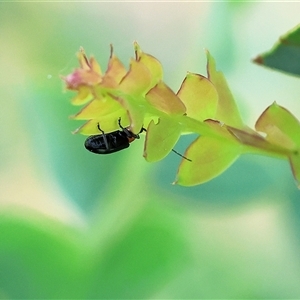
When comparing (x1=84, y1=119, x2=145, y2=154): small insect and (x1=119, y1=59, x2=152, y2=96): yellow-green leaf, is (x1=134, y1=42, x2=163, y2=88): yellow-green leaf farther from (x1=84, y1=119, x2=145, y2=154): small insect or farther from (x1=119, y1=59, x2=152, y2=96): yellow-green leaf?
(x1=84, y1=119, x2=145, y2=154): small insect

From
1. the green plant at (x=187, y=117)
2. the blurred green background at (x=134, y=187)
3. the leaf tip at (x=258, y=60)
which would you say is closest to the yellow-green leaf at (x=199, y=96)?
the green plant at (x=187, y=117)

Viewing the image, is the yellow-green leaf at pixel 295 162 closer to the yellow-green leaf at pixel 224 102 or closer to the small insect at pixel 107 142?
the yellow-green leaf at pixel 224 102

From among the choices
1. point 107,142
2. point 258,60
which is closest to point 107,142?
point 107,142

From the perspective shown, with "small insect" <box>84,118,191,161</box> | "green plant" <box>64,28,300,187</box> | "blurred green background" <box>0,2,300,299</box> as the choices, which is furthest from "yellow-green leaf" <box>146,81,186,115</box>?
"blurred green background" <box>0,2,300,299</box>

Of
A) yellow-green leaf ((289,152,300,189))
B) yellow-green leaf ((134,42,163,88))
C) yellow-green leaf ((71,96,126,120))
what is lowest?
yellow-green leaf ((289,152,300,189))

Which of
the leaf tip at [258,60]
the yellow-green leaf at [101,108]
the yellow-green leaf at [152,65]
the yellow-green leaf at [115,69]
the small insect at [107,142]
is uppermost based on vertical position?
the small insect at [107,142]

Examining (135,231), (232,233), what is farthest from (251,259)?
(135,231)
